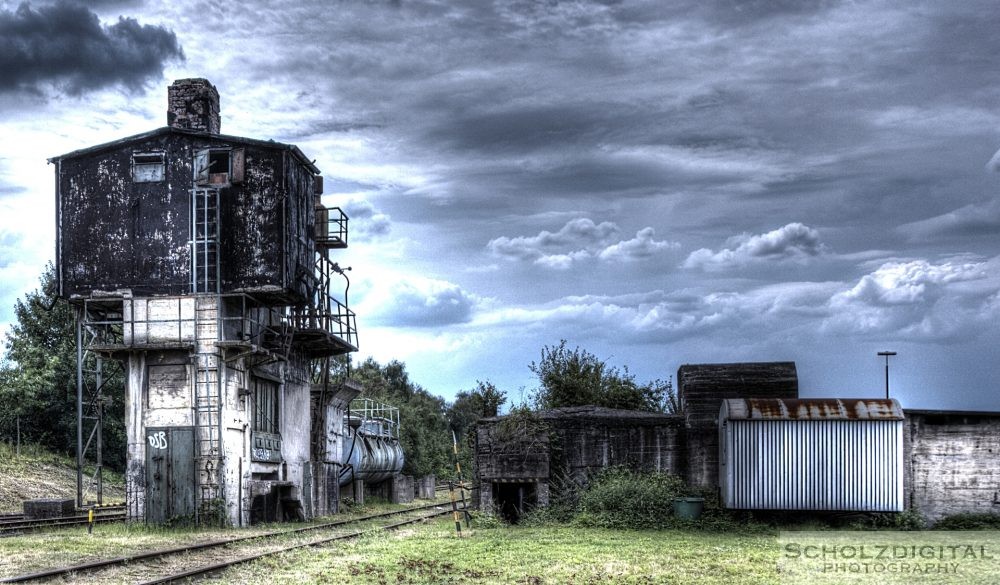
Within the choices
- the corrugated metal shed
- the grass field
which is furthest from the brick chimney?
the corrugated metal shed

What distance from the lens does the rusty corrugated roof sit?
26000 mm

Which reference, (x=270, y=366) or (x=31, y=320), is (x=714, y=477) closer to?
(x=270, y=366)

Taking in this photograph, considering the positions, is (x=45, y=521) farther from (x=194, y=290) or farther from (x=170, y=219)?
(x=170, y=219)

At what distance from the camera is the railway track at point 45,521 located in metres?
27.4

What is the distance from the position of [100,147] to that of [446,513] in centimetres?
1571

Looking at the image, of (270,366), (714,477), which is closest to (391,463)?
(270,366)

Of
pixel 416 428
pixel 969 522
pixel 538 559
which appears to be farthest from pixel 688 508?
pixel 416 428

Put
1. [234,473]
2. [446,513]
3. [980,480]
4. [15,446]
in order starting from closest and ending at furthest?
1. [980,480]
2. [234,473]
3. [446,513]
4. [15,446]

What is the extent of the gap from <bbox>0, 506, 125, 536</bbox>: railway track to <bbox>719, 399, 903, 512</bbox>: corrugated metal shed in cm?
1696

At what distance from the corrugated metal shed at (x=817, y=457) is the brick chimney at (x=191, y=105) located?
1801cm

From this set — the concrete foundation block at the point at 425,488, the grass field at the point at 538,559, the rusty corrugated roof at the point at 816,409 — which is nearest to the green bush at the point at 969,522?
the rusty corrugated roof at the point at 816,409

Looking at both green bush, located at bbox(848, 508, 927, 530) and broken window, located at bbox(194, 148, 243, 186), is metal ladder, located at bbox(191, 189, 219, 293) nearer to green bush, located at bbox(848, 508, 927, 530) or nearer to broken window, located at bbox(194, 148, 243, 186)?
broken window, located at bbox(194, 148, 243, 186)

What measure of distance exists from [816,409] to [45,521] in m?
19.7

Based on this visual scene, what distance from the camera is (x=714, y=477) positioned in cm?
2761
